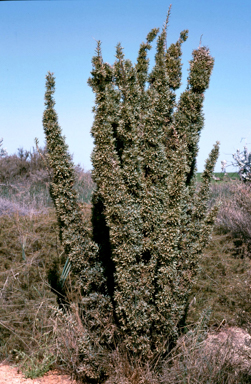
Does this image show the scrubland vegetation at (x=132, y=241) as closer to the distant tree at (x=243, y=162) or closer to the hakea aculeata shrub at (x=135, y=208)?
the hakea aculeata shrub at (x=135, y=208)

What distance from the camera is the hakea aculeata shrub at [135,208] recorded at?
3520mm

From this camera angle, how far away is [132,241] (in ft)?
11.5

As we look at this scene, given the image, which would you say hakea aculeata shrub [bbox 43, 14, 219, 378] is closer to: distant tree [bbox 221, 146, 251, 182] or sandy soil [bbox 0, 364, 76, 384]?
sandy soil [bbox 0, 364, 76, 384]

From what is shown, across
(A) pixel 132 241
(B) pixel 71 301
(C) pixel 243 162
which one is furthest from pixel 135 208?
(C) pixel 243 162

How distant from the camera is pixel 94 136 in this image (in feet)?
12.7

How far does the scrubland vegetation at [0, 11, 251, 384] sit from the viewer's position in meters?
3.53

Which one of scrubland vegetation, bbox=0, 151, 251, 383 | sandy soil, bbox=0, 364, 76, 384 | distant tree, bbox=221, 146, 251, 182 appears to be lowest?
sandy soil, bbox=0, 364, 76, 384

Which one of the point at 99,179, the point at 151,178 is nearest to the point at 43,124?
the point at 99,179

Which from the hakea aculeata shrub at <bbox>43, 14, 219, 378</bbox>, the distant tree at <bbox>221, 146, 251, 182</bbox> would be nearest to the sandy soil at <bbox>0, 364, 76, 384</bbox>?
the hakea aculeata shrub at <bbox>43, 14, 219, 378</bbox>

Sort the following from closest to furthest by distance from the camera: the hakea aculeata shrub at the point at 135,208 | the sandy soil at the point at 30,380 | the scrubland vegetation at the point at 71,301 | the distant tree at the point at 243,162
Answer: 1. the hakea aculeata shrub at the point at 135,208
2. the scrubland vegetation at the point at 71,301
3. the sandy soil at the point at 30,380
4. the distant tree at the point at 243,162

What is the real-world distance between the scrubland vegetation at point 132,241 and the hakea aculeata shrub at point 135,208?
0.01 m

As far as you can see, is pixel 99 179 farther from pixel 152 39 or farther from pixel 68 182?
pixel 152 39

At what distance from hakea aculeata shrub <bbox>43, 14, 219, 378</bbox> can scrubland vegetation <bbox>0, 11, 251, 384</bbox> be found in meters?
0.01

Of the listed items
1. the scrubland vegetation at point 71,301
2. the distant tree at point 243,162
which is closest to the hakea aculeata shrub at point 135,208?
the scrubland vegetation at point 71,301
